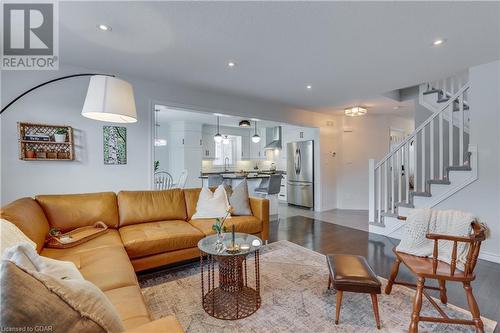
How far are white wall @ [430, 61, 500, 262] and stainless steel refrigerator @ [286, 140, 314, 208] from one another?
3282 mm

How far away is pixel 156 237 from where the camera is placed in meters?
2.47

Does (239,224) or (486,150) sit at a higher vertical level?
(486,150)

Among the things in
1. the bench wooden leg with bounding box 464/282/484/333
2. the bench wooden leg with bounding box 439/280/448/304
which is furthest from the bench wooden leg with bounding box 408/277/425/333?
the bench wooden leg with bounding box 439/280/448/304

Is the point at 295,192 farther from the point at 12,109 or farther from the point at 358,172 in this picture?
the point at 12,109

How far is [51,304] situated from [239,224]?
237 cm

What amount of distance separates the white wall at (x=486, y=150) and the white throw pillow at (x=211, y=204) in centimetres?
331

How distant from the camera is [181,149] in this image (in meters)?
7.10

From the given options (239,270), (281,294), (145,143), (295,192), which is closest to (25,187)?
(145,143)

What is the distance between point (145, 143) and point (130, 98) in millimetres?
1803

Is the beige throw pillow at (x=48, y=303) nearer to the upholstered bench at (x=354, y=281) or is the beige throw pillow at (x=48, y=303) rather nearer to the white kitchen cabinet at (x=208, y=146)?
the upholstered bench at (x=354, y=281)

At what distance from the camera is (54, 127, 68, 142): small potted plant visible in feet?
9.76

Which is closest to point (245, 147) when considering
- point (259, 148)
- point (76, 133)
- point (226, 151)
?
point (259, 148)

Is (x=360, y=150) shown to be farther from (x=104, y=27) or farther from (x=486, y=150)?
(x=104, y=27)

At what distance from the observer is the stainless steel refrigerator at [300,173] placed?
6.25 meters
